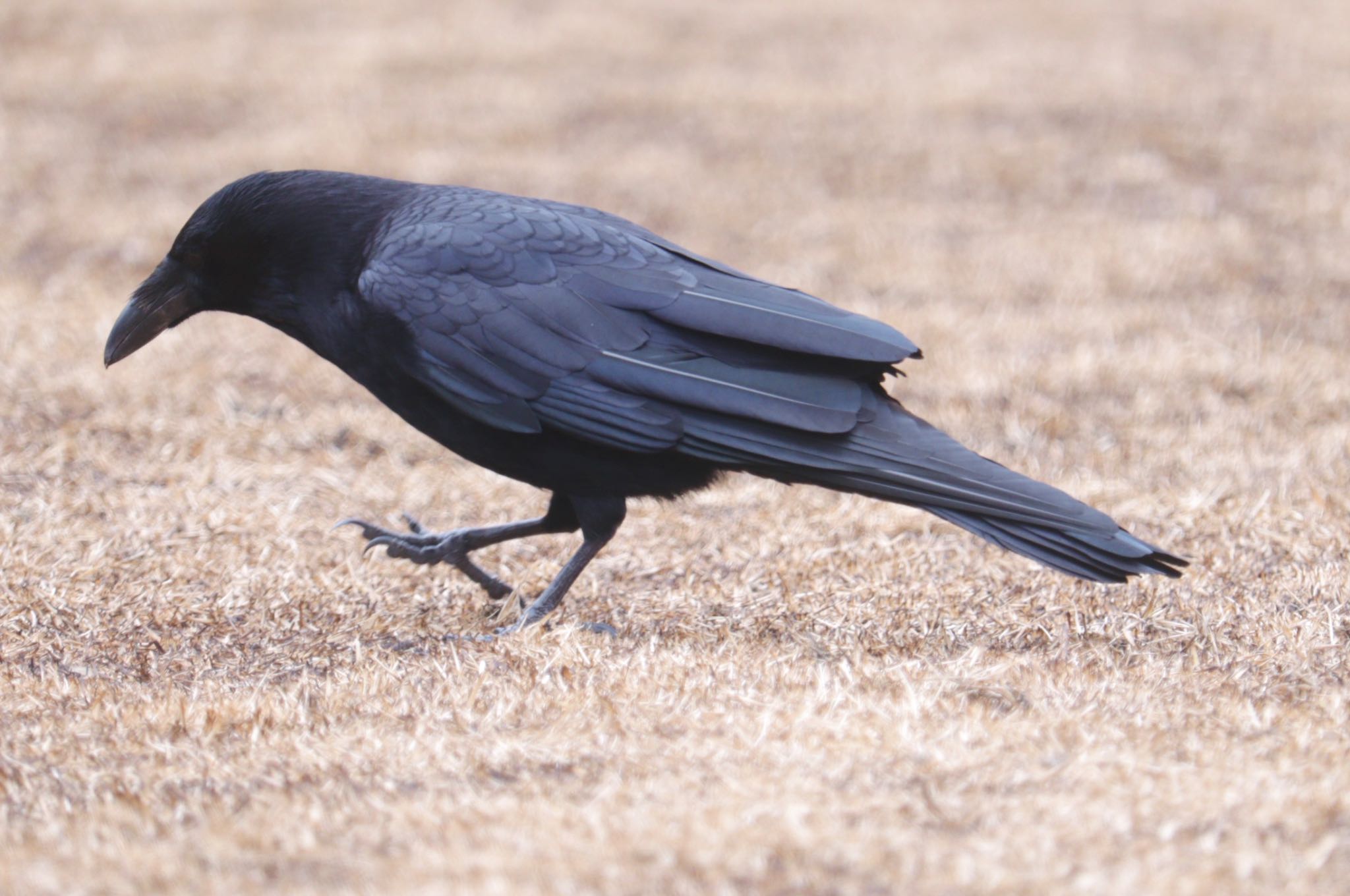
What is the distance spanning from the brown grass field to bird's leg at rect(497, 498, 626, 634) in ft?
0.40

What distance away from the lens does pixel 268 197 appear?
4.29 m

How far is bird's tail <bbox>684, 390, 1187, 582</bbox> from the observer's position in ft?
12.4

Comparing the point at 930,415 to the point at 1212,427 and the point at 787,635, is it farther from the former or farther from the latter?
the point at 787,635

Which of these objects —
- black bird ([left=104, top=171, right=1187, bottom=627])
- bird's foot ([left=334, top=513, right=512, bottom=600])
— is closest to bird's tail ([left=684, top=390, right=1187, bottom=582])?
black bird ([left=104, top=171, right=1187, bottom=627])

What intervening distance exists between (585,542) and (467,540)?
388 mm

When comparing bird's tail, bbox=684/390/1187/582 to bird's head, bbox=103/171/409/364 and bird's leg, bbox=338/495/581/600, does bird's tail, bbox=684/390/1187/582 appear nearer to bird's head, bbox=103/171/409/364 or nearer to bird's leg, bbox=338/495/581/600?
bird's leg, bbox=338/495/581/600

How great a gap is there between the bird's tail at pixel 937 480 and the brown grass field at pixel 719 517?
0.92 feet

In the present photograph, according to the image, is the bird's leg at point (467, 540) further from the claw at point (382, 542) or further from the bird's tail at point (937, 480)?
the bird's tail at point (937, 480)

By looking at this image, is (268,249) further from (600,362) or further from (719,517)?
(719,517)

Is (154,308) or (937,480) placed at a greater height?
(154,308)

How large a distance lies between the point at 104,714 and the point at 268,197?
1.58 metres

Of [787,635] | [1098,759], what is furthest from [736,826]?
[787,635]

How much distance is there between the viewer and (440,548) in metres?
4.40

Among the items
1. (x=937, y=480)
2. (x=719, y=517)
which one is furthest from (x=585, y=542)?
(x=719, y=517)
